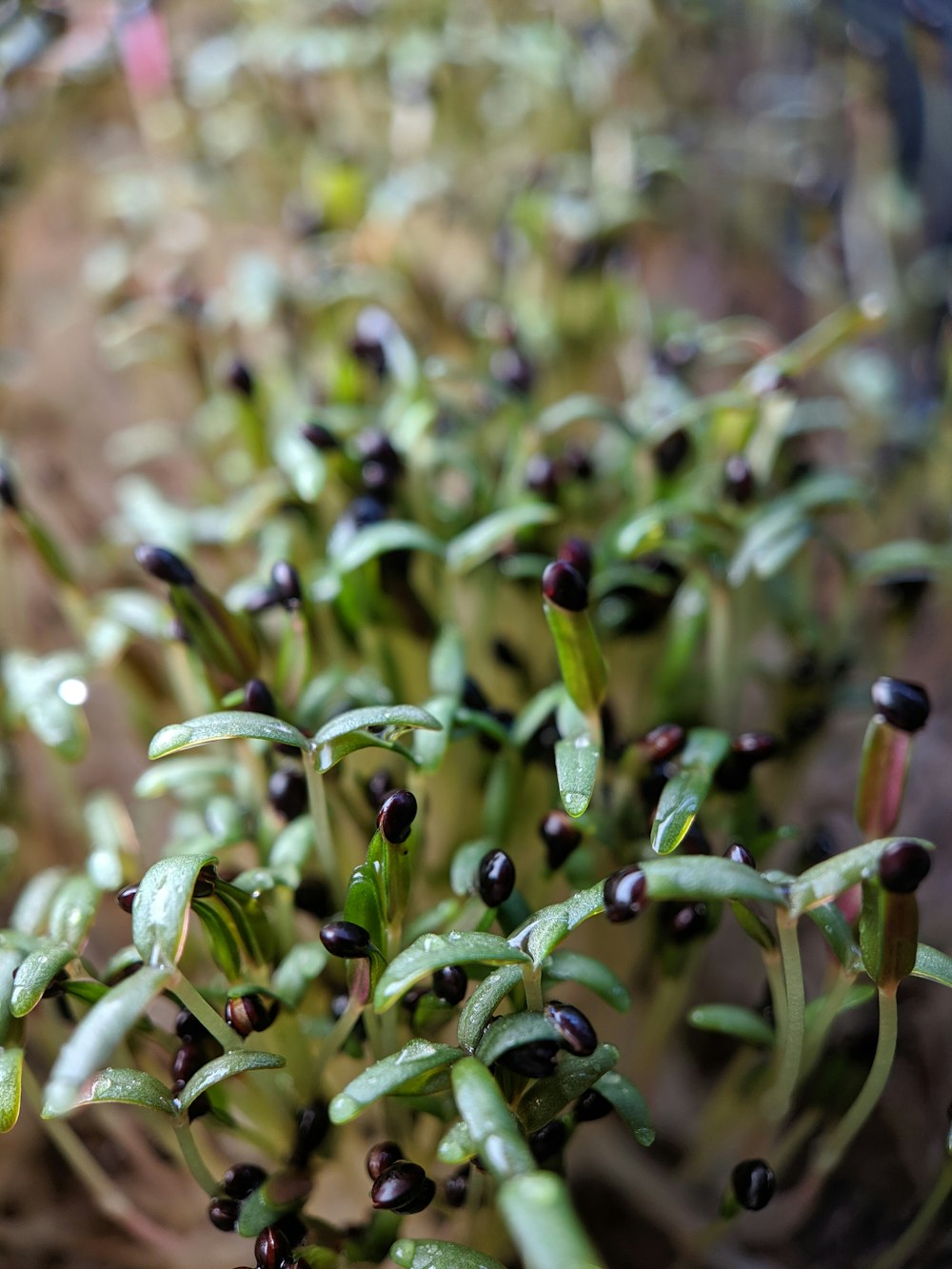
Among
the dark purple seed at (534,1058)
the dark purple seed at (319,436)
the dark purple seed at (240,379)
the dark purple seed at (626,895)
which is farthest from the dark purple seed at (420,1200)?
the dark purple seed at (240,379)

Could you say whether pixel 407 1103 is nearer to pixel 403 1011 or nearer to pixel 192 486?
pixel 403 1011

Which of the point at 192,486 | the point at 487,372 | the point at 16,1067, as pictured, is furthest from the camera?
the point at 192,486

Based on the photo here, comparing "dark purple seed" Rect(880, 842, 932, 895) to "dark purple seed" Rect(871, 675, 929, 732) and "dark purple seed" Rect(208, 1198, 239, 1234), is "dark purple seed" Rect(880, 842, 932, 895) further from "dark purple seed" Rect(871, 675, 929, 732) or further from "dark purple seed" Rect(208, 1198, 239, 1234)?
"dark purple seed" Rect(208, 1198, 239, 1234)

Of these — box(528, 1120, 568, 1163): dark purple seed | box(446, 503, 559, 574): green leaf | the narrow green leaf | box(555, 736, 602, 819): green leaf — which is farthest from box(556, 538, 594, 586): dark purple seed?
box(528, 1120, 568, 1163): dark purple seed

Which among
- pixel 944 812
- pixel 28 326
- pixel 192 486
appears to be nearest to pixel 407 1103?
pixel 944 812

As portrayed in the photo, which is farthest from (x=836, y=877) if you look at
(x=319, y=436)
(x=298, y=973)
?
(x=319, y=436)

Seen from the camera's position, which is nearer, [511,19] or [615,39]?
[615,39]

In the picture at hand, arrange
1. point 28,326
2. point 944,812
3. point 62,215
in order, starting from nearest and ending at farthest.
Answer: point 944,812, point 28,326, point 62,215
